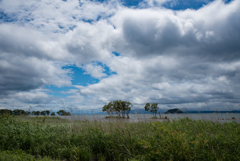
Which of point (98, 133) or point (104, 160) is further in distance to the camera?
point (98, 133)

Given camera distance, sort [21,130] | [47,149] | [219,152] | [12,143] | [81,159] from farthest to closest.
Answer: [21,130] → [12,143] → [47,149] → [81,159] → [219,152]

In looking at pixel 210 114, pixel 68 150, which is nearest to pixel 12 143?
pixel 68 150

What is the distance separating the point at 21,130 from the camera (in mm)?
9188

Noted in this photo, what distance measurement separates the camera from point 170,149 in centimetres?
476

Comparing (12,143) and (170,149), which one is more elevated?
(170,149)

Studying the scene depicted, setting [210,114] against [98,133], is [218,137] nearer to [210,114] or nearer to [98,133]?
[210,114]

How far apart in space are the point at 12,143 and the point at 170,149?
28.5 ft

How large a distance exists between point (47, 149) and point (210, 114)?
11.6 m

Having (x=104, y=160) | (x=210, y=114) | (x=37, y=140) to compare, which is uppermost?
(x=210, y=114)

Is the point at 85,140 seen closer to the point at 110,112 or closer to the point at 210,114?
the point at 110,112

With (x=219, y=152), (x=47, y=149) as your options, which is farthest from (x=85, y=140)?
(x=219, y=152)

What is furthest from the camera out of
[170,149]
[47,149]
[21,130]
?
[21,130]

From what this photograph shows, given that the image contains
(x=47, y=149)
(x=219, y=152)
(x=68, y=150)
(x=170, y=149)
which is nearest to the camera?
(x=170, y=149)

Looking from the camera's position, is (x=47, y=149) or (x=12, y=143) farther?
(x=12, y=143)
